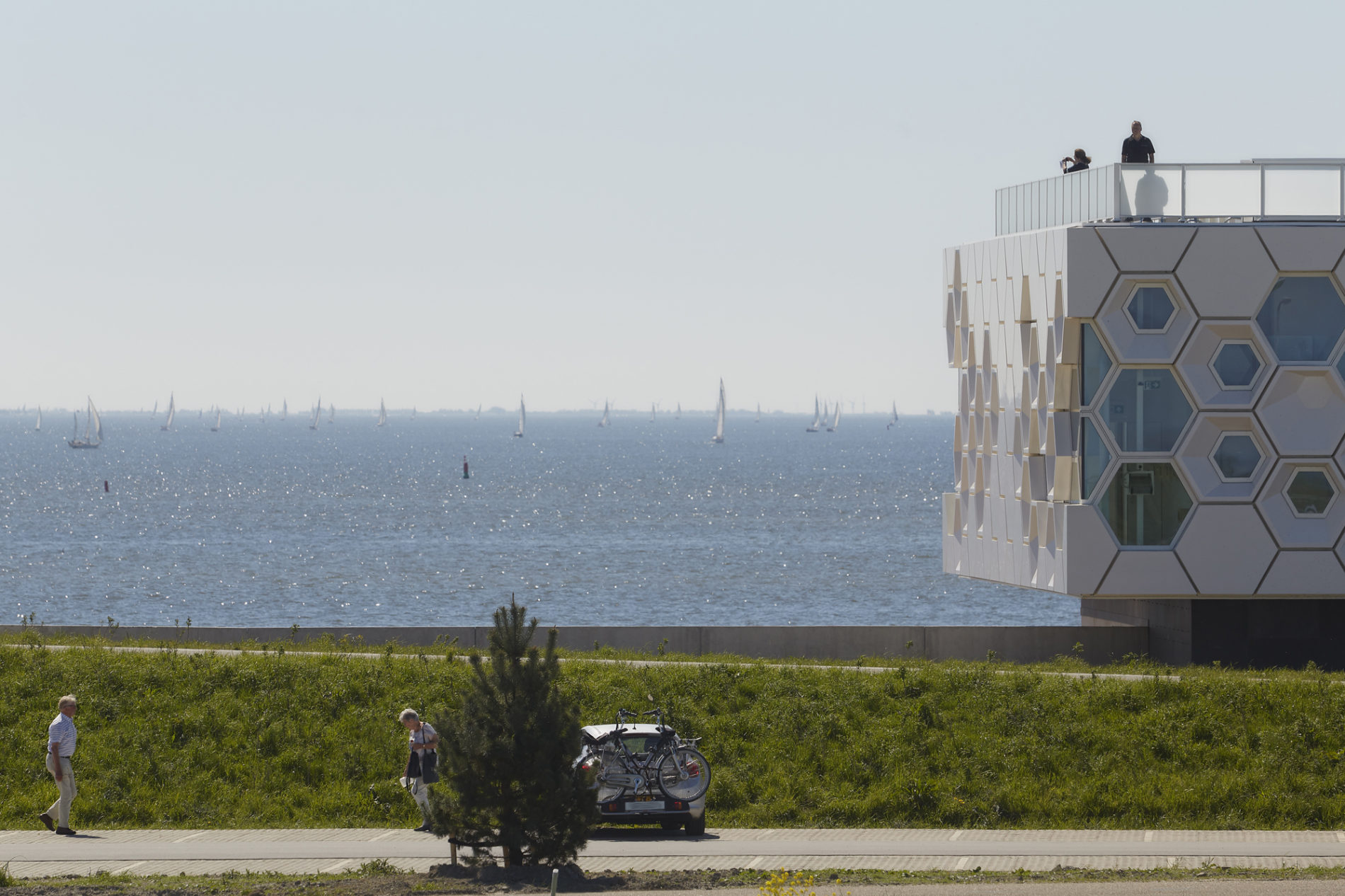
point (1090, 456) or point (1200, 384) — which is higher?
point (1200, 384)

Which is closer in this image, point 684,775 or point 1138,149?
point 684,775

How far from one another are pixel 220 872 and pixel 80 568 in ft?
226

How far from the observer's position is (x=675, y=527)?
104250 mm

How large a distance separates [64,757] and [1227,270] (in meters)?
20.9

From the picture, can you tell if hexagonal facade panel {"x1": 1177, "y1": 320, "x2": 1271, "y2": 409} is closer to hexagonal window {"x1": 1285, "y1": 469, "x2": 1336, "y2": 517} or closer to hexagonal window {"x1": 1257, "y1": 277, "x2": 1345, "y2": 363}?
hexagonal window {"x1": 1257, "y1": 277, "x2": 1345, "y2": 363}

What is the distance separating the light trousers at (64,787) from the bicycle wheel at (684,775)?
6.83 meters

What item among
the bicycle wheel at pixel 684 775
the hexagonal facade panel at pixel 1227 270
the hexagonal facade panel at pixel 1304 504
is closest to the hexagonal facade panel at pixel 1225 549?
the hexagonal facade panel at pixel 1304 504

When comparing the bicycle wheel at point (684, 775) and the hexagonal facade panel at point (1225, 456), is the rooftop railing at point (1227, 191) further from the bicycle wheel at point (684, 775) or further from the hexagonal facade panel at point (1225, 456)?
the bicycle wheel at point (684, 775)

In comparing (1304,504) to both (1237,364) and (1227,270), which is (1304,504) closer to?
(1237,364)

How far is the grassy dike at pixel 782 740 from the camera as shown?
18.6 meters

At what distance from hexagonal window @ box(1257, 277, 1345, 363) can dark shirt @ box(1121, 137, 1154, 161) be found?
3.38m

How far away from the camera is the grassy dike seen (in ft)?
61.0

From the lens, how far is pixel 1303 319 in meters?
27.7

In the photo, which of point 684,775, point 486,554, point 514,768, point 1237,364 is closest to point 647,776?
point 684,775
